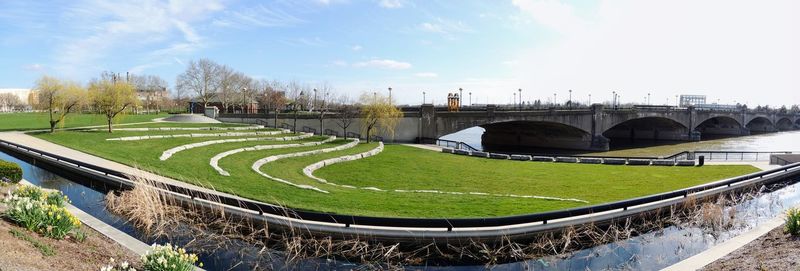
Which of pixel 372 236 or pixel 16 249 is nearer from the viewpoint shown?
pixel 16 249

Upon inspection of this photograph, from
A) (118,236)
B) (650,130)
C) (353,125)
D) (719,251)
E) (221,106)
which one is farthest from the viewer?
(650,130)

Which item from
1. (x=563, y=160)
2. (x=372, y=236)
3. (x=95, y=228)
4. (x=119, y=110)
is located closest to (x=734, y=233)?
(x=372, y=236)

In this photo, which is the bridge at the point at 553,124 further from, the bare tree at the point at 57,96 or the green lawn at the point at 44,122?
the bare tree at the point at 57,96

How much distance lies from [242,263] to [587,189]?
18630mm

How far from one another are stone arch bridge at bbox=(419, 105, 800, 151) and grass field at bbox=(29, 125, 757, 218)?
16.5 m

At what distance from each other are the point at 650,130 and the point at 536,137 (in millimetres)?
41040

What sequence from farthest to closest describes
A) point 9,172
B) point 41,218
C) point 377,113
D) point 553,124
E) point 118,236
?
1. point 553,124
2. point 377,113
3. point 9,172
4. point 118,236
5. point 41,218

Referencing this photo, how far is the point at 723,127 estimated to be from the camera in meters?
124

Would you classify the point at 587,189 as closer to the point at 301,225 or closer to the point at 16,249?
the point at 301,225

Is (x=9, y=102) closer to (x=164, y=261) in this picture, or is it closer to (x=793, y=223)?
(x=164, y=261)

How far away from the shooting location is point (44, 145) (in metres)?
30.8

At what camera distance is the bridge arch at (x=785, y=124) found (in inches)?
5680

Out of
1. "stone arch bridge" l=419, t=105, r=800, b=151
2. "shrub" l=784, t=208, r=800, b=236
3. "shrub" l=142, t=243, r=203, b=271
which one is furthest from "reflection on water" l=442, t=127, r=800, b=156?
"shrub" l=142, t=243, r=203, b=271

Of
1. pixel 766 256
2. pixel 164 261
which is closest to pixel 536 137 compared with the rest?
pixel 766 256
